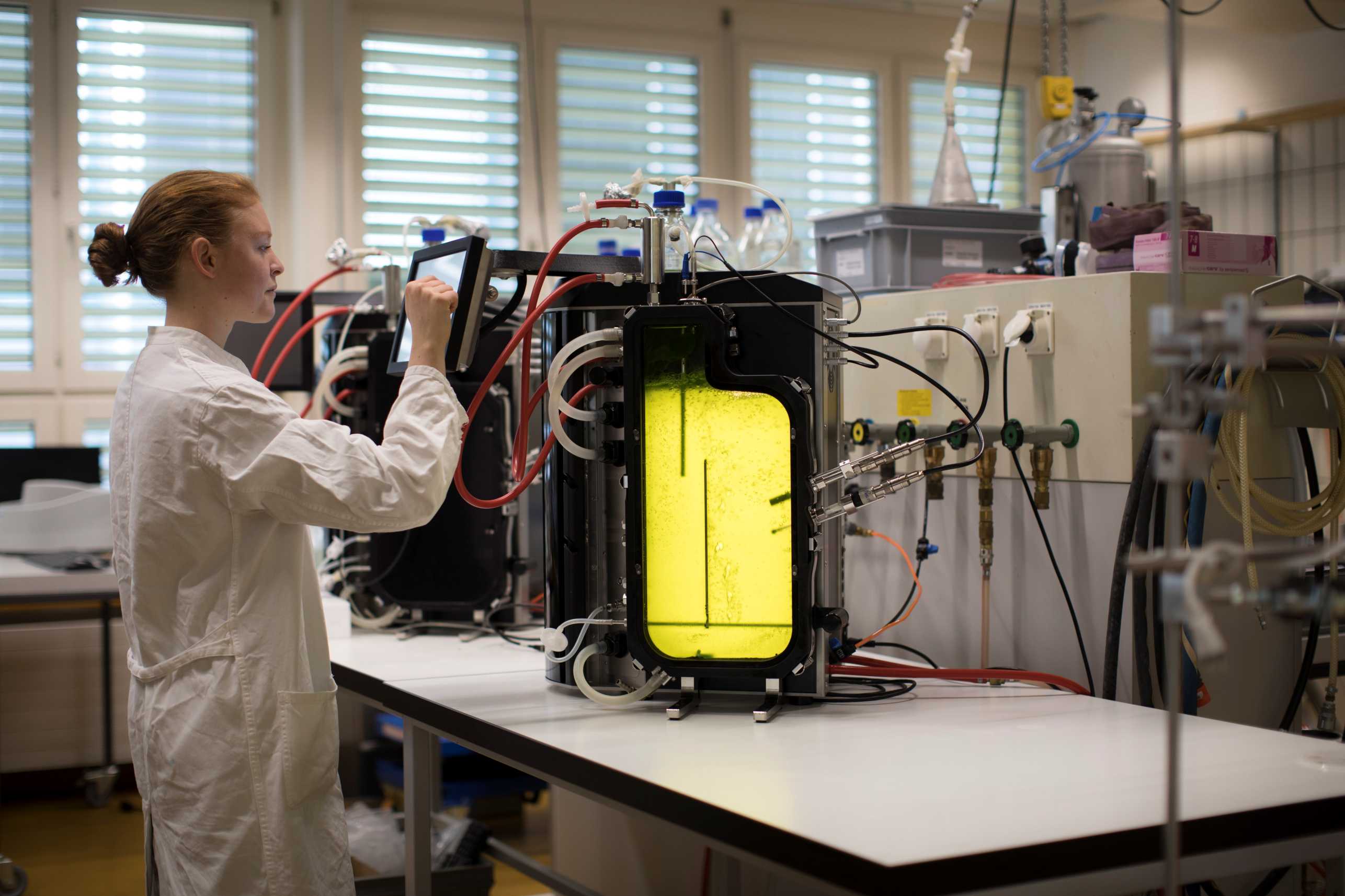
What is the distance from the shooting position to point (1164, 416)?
743 millimetres

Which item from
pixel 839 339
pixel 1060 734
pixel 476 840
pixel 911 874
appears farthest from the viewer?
pixel 476 840

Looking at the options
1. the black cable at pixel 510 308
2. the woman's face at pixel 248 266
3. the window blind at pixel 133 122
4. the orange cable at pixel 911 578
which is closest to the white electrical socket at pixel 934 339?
A: the orange cable at pixel 911 578

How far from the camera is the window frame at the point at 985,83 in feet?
17.2

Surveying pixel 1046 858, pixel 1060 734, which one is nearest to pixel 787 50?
pixel 1060 734

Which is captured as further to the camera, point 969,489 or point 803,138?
point 803,138

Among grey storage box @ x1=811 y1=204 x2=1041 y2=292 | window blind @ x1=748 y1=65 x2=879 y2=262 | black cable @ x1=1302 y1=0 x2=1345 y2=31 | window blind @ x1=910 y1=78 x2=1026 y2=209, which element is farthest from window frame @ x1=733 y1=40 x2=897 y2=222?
grey storage box @ x1=811 y1=204 x2=1041 y2=292

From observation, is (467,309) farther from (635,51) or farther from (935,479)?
(635,51)

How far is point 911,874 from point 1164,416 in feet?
1.42

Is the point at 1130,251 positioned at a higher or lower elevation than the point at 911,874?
higher

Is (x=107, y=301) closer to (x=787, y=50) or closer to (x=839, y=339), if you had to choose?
(x=787, y=50)

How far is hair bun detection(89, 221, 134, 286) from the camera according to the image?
4.78 ft

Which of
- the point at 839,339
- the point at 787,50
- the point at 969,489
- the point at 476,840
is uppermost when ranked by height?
the point at 787,50

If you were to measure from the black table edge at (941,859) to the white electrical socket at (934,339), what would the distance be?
916mm

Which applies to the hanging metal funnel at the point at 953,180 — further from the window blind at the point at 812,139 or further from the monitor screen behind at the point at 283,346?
the window blind at the point at 812,139
